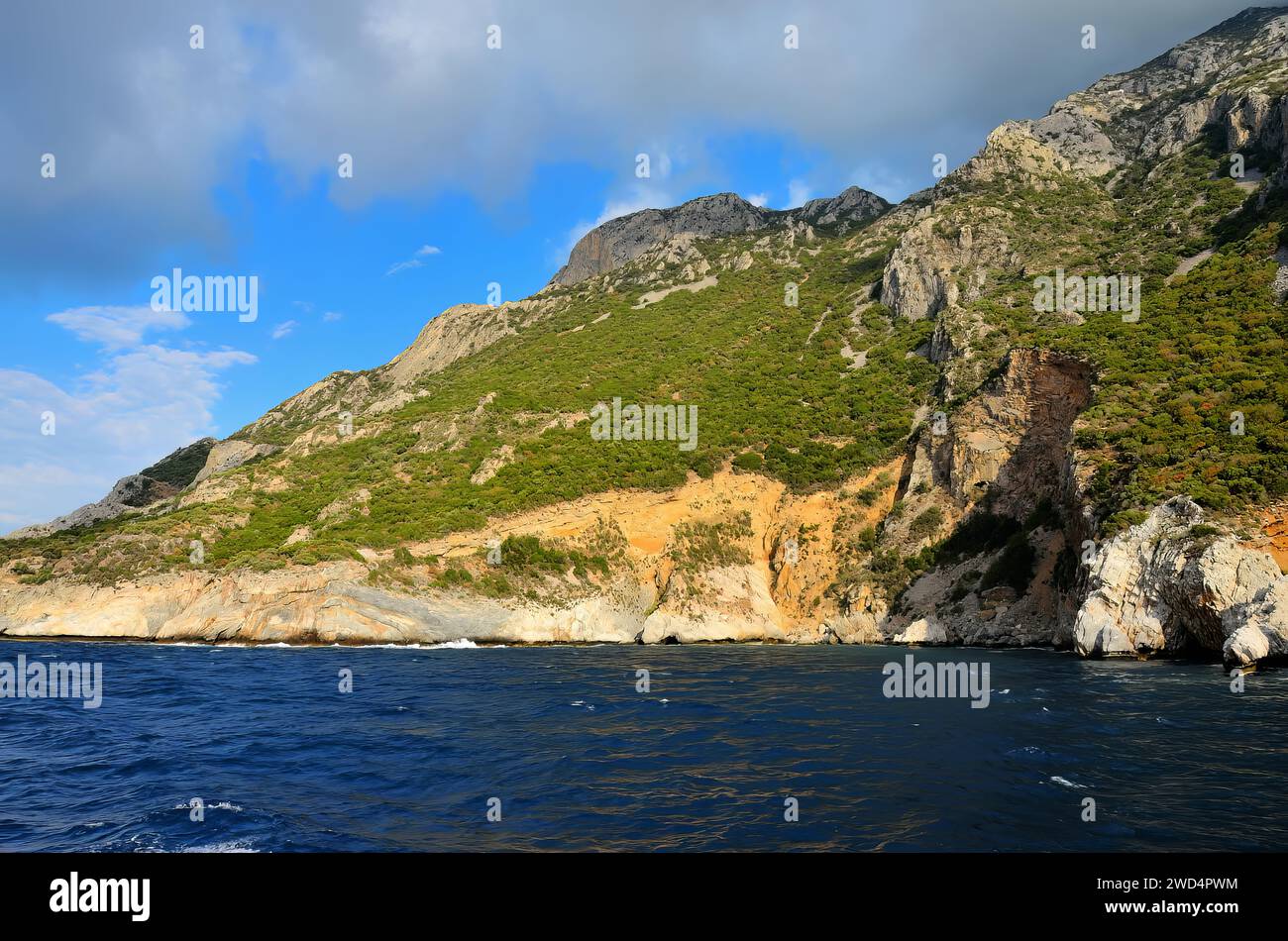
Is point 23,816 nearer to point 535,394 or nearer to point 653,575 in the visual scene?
point 653,575

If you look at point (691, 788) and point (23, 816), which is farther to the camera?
point (691, 788)

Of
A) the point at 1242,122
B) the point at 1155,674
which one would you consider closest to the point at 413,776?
the point at 1155,674

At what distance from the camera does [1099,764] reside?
1460 centimetres

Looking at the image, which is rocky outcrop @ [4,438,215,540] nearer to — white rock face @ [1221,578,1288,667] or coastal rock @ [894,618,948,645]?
coastal rock @ [894,618,948,645]

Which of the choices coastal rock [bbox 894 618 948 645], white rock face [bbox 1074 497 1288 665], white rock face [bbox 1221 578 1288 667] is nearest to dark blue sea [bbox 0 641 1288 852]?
white rock face [bbox 1221 578 1288 667]

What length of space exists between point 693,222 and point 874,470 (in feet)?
305

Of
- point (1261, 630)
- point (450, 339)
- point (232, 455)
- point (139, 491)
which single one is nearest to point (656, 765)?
point (1261, 630)

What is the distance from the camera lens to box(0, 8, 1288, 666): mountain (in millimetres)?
35062

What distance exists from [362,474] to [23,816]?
59307 mm

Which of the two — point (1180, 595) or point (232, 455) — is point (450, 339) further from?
point (1180, 595)

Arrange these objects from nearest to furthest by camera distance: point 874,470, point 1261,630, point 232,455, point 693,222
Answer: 1. point 1261,630
2. point 874,470
3. point 232,455
4. point 693,222

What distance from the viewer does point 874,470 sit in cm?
5825

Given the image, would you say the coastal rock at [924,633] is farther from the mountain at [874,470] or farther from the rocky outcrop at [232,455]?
the rocky outcrop at [232,455]
